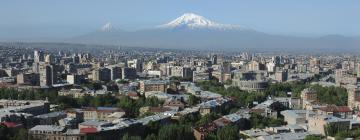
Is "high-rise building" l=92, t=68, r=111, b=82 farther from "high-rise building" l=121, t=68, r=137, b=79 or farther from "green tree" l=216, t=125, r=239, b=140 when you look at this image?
"green tree" l=216, t=125, r=239, b=140

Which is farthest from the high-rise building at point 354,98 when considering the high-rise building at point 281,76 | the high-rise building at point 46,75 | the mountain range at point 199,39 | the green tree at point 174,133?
the mountain range at point 199,39

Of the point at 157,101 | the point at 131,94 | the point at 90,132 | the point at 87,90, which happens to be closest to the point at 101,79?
the point at 87,90

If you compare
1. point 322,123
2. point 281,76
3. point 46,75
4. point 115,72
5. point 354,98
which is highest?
point 46,75

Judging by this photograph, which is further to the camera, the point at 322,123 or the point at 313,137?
the point at 322,123

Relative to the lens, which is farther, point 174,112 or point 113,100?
point 113,100

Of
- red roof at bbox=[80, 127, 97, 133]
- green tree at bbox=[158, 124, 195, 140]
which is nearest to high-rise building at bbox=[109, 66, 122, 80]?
red roof at bbox=[80, 127, 97, 133]

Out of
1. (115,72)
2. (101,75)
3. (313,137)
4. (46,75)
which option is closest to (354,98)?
(313,137)

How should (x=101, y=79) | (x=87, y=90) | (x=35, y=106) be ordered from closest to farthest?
(x=35, y=106), (x=87, y=90), (x=101, y=79)

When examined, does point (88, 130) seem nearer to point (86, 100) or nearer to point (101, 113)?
point (101, 113)

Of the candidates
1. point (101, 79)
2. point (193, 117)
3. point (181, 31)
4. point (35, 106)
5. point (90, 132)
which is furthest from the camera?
point (181, 31)

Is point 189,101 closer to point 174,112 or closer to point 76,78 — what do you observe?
point 174,112
